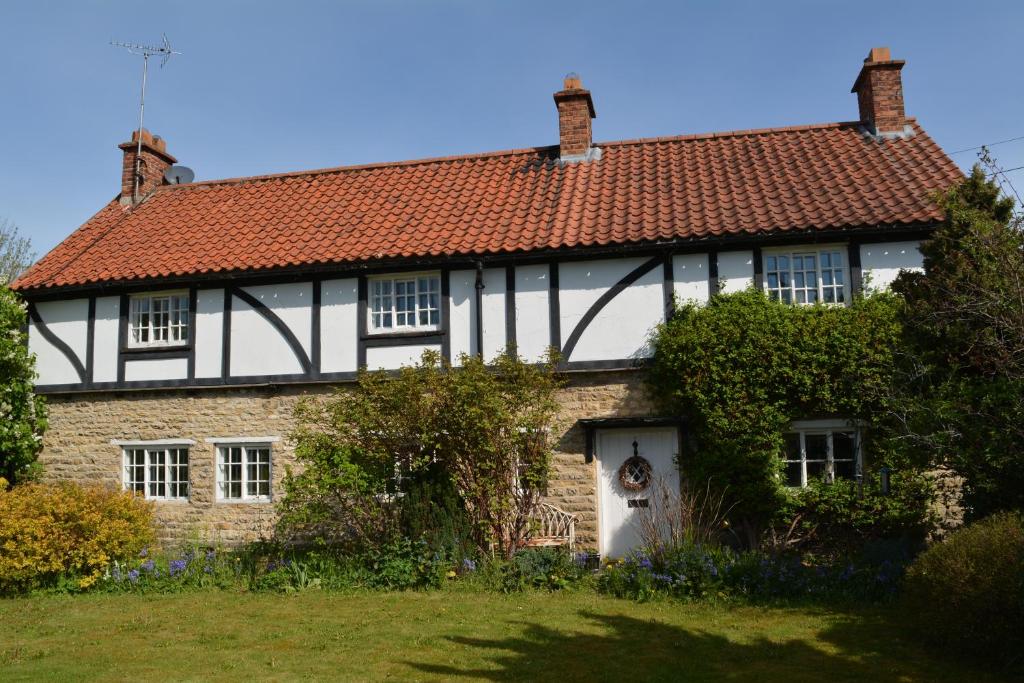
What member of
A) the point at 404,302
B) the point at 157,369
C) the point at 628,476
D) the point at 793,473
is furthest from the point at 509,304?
the point at 157,369

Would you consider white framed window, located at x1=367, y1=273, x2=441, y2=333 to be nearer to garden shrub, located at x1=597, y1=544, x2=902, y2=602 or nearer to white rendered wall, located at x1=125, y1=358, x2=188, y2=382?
white rendered wall, located at x1=125, y1=358, x2=188, y2=382

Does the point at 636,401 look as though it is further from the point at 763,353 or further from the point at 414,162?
the point at 414,162

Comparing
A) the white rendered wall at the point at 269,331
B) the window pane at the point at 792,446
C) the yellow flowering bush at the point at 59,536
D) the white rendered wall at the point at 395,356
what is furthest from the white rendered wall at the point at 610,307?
the yellow flowering bush at the point at 59,536

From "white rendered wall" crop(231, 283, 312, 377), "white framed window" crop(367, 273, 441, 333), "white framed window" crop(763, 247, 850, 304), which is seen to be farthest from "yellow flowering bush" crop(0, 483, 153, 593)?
→ "white framed window" crop(763, 247, 850, 304)

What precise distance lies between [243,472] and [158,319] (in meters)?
3.33

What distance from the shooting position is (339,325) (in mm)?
14766

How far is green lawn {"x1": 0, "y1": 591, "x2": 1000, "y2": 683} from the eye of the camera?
303 inches

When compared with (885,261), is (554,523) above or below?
below

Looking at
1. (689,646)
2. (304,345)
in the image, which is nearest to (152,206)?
(304,345)

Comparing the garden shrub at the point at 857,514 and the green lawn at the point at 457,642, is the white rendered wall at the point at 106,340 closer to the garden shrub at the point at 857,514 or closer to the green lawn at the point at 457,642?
the green lawn at the point at 457,642

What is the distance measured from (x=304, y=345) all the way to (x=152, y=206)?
620cm

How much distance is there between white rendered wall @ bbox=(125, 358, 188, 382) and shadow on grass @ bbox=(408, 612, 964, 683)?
8.61m

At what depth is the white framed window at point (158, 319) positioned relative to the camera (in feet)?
51.0

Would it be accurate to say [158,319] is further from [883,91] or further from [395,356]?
[883,91]
